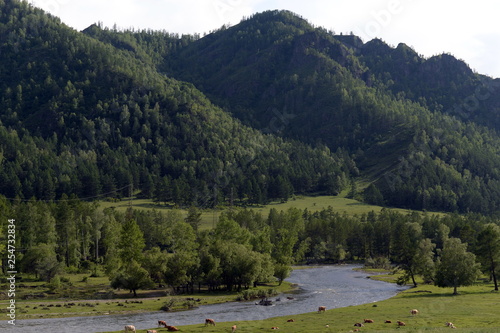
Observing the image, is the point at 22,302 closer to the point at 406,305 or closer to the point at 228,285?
the point at 228,285

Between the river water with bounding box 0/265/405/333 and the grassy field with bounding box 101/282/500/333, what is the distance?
785cm

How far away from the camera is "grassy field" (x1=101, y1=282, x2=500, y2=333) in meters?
74.3

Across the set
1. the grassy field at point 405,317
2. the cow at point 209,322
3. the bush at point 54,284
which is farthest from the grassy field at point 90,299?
the grassy field at point 405,317

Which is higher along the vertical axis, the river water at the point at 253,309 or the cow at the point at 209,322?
the cow at the point at 209,322

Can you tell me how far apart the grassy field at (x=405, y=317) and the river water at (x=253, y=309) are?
7.85 meters

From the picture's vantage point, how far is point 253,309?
105688mm

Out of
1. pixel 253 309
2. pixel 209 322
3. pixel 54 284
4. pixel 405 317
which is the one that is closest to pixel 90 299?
pixel 54 284

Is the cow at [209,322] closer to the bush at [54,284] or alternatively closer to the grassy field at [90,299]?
the grassy field at [90,299]

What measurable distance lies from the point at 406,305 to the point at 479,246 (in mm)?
41166

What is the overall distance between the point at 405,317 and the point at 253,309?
3261cm

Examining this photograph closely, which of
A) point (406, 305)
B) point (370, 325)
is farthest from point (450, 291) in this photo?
point (370, 325)

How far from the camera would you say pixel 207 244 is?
149625 millimetres

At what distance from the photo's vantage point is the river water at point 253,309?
Result: 84875 mm

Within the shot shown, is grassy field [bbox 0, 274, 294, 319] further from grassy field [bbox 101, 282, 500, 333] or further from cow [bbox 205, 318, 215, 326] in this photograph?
grassy field [bbox 101, 282, 500, 333]
